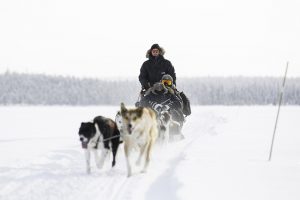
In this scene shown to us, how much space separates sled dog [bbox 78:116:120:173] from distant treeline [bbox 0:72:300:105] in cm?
9618

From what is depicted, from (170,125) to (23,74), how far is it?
114 metres

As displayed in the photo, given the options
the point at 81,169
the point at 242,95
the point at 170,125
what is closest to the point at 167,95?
the point at 170,125

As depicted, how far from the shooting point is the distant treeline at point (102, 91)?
11175 centimetres

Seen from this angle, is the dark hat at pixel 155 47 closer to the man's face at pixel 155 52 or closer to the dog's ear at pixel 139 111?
the man's face at pixel 155 52

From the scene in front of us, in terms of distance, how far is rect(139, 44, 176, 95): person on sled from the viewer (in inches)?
496

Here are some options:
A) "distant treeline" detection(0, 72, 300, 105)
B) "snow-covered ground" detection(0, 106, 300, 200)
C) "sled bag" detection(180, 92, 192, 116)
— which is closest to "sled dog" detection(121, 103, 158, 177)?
"snow-covered ground" detection(0, 106, 300, 200)

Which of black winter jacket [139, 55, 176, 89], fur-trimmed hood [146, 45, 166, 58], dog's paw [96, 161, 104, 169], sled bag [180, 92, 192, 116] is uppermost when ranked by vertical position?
fur-trimmed hood [146, 45, 166, 58]

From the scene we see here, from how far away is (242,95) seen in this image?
137 meters

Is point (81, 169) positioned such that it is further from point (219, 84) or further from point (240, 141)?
point (219, 84)

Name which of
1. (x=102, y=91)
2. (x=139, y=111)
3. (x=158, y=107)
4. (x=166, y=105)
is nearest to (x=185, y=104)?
(x=166, y=105)

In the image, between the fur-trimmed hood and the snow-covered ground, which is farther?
the fur-trimmed hood

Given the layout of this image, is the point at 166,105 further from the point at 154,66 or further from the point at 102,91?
the point at 102,91

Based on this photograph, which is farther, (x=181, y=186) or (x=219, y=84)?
(x=219, y=84)

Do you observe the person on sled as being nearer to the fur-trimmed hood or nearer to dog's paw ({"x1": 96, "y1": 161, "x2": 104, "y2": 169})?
the fur-trimmed hood
